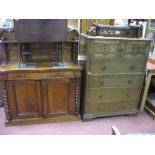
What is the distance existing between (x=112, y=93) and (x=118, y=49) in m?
0.63

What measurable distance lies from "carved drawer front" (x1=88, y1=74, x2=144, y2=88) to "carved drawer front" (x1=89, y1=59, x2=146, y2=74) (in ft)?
0.24

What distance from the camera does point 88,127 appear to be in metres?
2.16

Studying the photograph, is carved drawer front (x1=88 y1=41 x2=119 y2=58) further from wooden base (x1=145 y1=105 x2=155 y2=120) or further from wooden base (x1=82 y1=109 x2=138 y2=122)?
wooden base (x1=145 y1=105 x2=155 y2=120)

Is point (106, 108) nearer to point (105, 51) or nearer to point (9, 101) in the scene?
point (105, 51)

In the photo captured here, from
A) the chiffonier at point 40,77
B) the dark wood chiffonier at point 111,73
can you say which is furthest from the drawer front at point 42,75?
the dark wood chiffonier at point 111,73

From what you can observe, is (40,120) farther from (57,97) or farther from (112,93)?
(112,93)

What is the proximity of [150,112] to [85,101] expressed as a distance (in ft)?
3.75

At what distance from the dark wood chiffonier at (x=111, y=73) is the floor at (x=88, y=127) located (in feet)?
0.36

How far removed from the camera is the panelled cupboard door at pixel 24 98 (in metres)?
1.95

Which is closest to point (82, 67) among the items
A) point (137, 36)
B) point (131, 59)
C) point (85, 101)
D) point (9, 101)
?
point (85, 101)

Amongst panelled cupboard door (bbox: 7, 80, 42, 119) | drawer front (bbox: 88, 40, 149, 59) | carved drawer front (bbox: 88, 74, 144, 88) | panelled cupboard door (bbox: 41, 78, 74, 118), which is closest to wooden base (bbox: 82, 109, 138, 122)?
panelled cupboard door (bbox: 41, 78, 74, 118)

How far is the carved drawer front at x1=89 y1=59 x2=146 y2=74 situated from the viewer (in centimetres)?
198

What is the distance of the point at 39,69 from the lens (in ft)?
6.20

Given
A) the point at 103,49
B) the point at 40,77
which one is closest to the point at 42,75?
the point at 40,77
